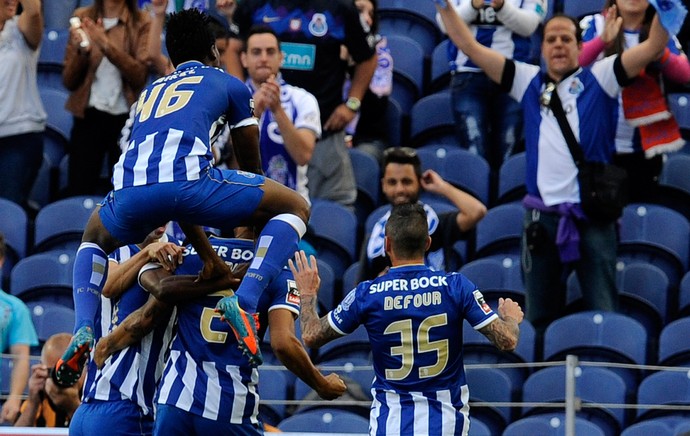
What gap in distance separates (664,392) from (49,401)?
11.5 ft

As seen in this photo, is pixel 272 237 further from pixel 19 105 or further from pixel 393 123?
pixel 393 123

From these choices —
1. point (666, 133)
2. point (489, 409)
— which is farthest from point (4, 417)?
point (666, 133)

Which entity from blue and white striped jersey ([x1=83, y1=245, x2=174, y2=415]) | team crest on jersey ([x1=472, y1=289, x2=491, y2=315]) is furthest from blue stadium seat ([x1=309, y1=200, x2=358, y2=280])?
team crest on jersey ([x1=472, y1=289, x2=491, y2=315])

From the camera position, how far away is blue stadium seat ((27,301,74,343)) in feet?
32.1

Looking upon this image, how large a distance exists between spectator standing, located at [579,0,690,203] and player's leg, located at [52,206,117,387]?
4104 mm

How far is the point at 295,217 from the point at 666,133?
3804 millimetres

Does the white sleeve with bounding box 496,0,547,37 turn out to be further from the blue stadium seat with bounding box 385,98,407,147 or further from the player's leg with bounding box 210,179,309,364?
the player's leg with bounding box 210,179,309,364

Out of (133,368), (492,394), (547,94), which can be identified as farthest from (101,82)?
(133,368)

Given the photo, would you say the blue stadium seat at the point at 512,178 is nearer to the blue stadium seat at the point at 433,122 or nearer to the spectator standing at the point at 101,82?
the blue stadium seat at the point at 433,122

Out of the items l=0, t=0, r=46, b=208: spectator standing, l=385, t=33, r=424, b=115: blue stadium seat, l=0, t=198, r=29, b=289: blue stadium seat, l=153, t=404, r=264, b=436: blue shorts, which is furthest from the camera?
l=385, t=33, r=424, b=115: blue stadium seat

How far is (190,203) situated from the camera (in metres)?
6.38

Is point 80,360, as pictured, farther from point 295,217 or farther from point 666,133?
point 666,133

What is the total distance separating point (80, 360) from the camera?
6.59m

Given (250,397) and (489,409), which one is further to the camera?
(489,409)
